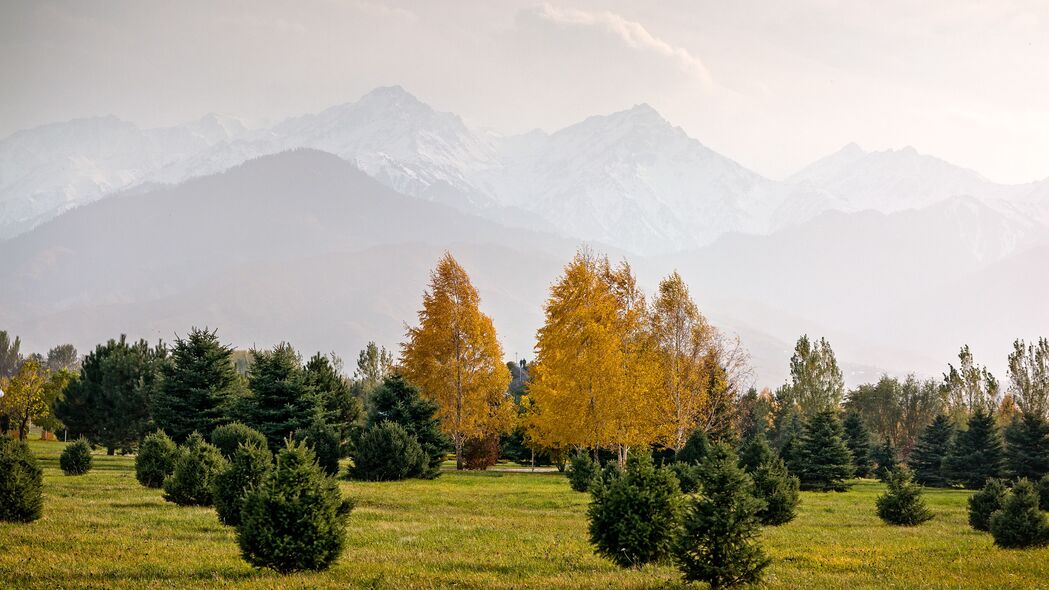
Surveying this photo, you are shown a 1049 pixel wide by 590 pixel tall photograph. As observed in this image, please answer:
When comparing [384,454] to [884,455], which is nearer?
[384,454]

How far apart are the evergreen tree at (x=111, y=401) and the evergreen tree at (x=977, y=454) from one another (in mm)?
61730

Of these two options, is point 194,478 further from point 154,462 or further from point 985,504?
point 985,504

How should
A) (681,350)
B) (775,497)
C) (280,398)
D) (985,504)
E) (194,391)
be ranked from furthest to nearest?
(681,350) < (194,391) < (280,398) < (775,497) < (985,504)

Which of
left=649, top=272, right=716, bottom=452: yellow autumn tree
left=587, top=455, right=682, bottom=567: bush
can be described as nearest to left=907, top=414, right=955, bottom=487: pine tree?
left=649, top=272, right=716, bottom=452: yellow autumn tree

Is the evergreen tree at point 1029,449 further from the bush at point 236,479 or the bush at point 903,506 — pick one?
the bush at point 236,479

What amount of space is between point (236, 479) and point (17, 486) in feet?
20.5

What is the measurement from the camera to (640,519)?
→ 17.9 metres

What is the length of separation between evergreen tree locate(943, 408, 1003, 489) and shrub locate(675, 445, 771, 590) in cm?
4694

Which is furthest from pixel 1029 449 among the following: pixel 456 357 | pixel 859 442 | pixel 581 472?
pixel 456 357

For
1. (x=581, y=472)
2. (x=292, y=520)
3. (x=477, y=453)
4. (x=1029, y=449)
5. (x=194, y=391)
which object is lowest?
(x=477, y=453)

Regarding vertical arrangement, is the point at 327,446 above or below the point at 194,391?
below

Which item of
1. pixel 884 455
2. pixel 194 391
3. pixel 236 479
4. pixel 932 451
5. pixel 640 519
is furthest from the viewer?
pixel 884 455

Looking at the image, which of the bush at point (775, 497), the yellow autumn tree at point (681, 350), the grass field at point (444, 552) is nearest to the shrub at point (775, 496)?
the bush at point (775, 497)

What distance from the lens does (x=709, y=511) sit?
49.8 feet
